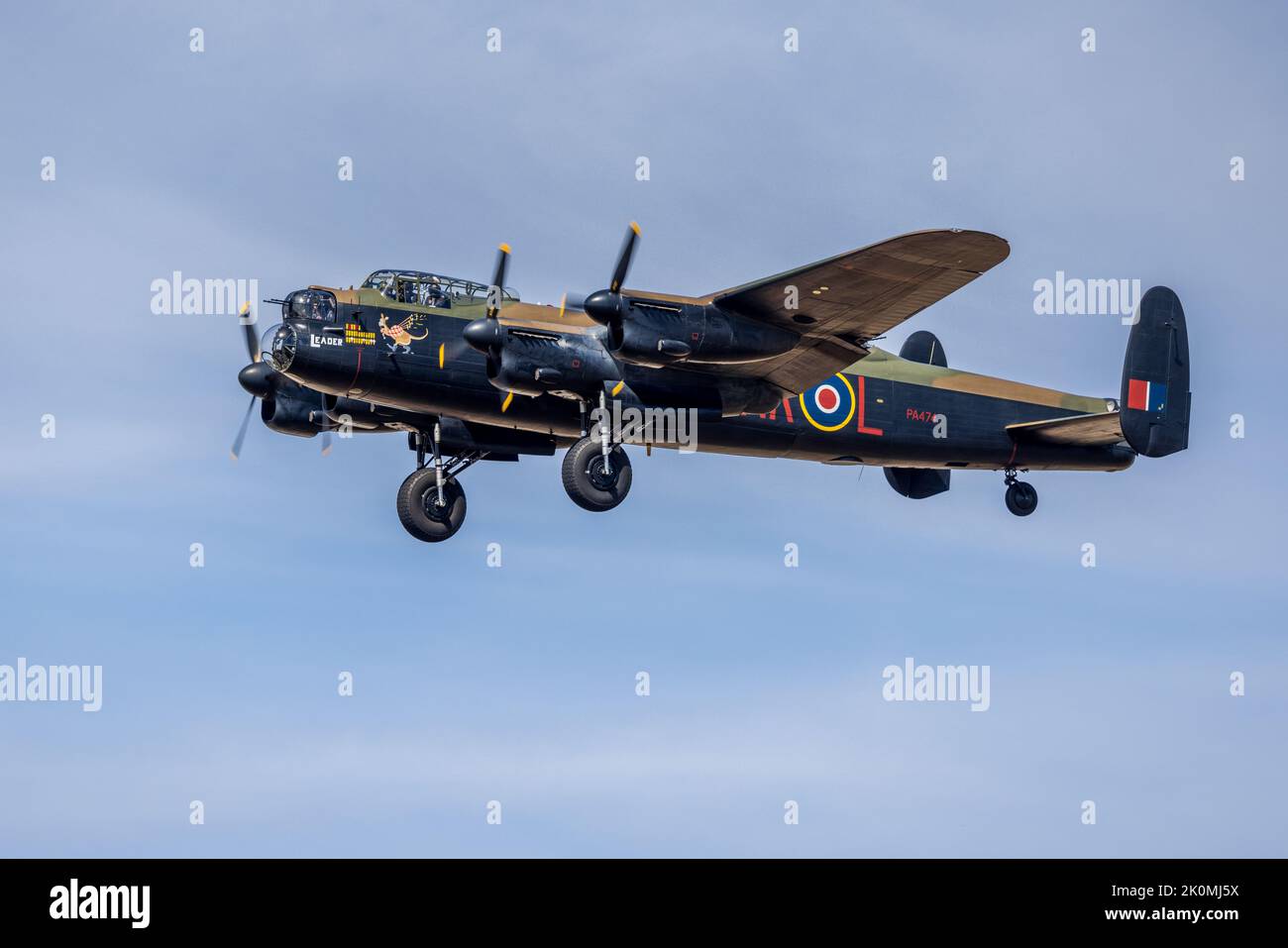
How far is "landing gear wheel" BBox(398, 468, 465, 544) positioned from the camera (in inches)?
1244

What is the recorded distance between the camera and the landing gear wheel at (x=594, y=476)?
2827 cm

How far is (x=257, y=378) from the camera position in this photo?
31938 mm

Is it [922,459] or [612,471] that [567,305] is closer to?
[612,471]

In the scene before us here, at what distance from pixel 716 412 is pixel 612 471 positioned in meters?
2.27

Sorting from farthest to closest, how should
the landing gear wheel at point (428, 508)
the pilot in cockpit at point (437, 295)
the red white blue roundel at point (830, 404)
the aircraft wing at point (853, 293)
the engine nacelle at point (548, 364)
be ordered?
1. the landing gear wheel at point (428, 508)
2. the red white blue roundel at point (830, 404)
3. the pilot in cockpit at point (437, 295)
4. the engine nacelle at point (548, 364)
5. the aircraft wing at point (853, 293)

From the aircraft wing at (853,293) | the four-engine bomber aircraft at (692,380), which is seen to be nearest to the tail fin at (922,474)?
the four-engine bomber aircraft at (692,380)

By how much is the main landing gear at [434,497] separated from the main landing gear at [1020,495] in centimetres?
1001

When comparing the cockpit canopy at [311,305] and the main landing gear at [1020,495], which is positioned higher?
the cockpit canopy at [311,305]

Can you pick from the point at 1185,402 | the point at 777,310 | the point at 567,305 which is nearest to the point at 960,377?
the point at 1185,402

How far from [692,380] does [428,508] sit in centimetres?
563

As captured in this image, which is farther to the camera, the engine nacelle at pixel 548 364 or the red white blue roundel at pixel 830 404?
the red white blue roundel at pixel 830 404

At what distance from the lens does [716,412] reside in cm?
2956

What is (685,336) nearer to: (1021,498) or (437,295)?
(437,295)

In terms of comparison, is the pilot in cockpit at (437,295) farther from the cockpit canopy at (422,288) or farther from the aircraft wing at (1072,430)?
the aircraft wing at (1072,430)
